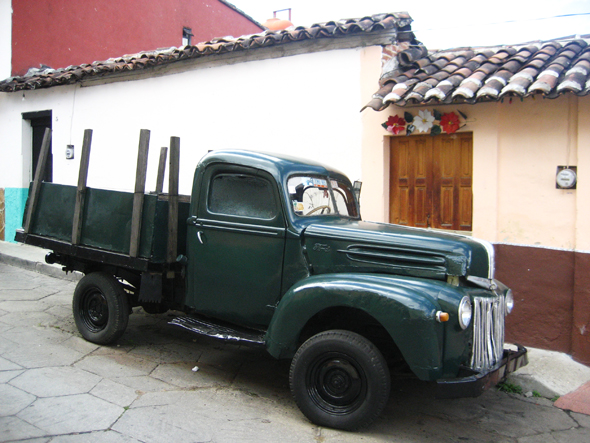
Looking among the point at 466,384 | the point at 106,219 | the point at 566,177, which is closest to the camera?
the point at 466,384

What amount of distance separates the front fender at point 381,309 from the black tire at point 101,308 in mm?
1866

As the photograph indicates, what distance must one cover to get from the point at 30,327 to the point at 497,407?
4650mm

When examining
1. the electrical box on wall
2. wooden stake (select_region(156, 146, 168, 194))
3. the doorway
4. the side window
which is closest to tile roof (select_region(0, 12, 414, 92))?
the doorway

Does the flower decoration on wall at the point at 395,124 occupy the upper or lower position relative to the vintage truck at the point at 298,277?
upper

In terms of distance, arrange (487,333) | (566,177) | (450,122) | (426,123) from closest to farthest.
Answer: (487,333) → (566,177) → (450,122) → (426,123)

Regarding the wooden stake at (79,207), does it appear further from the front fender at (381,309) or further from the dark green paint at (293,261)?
the front fender at (381,309)

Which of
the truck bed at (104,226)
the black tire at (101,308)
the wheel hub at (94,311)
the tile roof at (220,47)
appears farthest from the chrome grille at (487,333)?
the tile roof at (220,47)

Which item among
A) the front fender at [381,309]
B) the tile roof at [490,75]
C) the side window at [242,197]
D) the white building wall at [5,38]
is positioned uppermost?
the white building wall at [5,38]

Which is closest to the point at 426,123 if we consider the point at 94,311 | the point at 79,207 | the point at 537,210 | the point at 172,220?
the point at 537,210

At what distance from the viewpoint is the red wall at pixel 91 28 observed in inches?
403

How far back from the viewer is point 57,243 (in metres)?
5.15

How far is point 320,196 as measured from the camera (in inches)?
177

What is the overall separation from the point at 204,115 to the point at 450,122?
3.79m

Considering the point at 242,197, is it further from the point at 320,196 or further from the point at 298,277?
the point at 298,277
